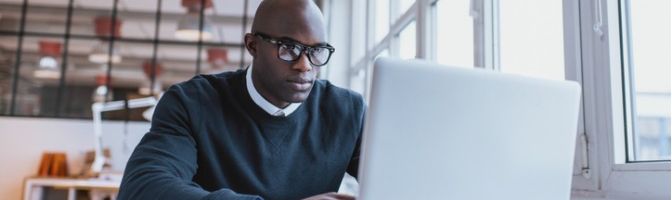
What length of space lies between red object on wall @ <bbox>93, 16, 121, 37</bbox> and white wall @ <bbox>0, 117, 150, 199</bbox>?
1088 millimetres

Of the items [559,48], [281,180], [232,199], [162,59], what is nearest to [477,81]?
[232,199]

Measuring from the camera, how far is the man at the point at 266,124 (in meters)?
1.00

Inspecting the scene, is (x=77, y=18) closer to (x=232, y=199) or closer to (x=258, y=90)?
(x=258, y=90)

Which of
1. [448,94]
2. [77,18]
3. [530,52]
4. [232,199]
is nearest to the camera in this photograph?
[448,94]

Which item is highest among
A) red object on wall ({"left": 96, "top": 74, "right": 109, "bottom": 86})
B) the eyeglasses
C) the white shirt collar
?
red object on wall ({"left": 96, "top": 74, "right": 109, "bottom": 86})

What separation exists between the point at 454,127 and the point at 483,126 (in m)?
0.04

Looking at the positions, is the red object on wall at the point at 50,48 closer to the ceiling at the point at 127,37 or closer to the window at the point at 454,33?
the ceiling at the point at 127,37

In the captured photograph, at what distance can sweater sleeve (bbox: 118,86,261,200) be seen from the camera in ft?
2.66

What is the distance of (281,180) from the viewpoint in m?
1.11

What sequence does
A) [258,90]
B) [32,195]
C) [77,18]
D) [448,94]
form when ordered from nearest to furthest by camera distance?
[448,94] < [258,90] < [32,195] < [77,18]

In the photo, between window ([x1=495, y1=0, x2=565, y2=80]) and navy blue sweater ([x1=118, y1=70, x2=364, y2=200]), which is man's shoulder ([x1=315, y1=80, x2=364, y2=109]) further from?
window ([x1=495, y1=0, x2=565, y2=80])

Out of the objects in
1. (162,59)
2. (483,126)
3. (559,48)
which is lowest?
(483,126)

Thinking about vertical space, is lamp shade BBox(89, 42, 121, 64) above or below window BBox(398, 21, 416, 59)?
above

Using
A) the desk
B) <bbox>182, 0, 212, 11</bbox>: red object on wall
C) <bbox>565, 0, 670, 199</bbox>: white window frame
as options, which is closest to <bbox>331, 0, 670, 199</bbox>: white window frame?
<bbox>565, 0, 670, 199</bbox>: white window frame
